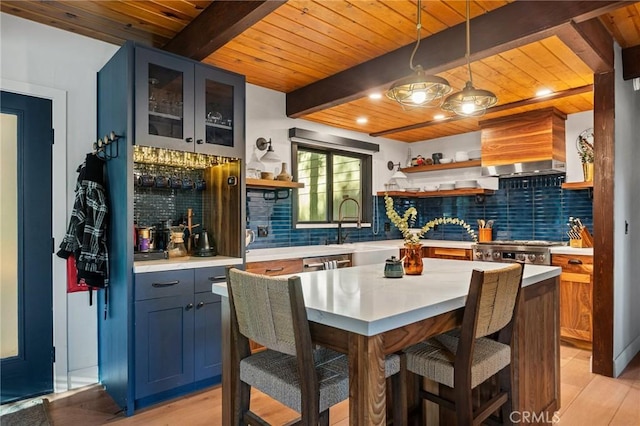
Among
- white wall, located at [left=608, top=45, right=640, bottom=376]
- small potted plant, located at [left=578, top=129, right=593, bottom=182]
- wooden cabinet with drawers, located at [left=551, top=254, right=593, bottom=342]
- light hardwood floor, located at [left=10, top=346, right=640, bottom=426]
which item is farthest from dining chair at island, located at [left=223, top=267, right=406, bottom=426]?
small potted plant, located at [left=578, top=129, right=593, bottom=182]

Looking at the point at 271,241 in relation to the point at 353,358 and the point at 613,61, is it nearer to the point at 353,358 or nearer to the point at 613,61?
the point at 353,358

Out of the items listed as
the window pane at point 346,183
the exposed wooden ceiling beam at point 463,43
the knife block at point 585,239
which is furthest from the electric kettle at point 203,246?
the knife block at point 585,239

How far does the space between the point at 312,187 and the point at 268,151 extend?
42.5 inches

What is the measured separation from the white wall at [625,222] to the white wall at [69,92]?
386cm

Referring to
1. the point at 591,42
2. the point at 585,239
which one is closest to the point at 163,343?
the point at 591,42

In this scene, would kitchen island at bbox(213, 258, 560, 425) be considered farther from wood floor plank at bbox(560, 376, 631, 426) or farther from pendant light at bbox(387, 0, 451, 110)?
pendant light at bbox(387, 0, 451, 110)

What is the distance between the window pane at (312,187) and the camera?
446 centimetres

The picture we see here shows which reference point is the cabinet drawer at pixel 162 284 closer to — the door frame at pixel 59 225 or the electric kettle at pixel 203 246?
the electric kettle at pixel 203 246

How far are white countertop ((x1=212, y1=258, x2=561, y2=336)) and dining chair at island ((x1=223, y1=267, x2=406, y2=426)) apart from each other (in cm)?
10

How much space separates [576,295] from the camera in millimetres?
3576

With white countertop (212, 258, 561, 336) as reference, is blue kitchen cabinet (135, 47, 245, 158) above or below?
above

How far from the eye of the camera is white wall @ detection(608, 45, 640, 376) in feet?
9.77

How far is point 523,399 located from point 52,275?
9.78ft

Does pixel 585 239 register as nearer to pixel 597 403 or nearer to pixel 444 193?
pixel 444 193
